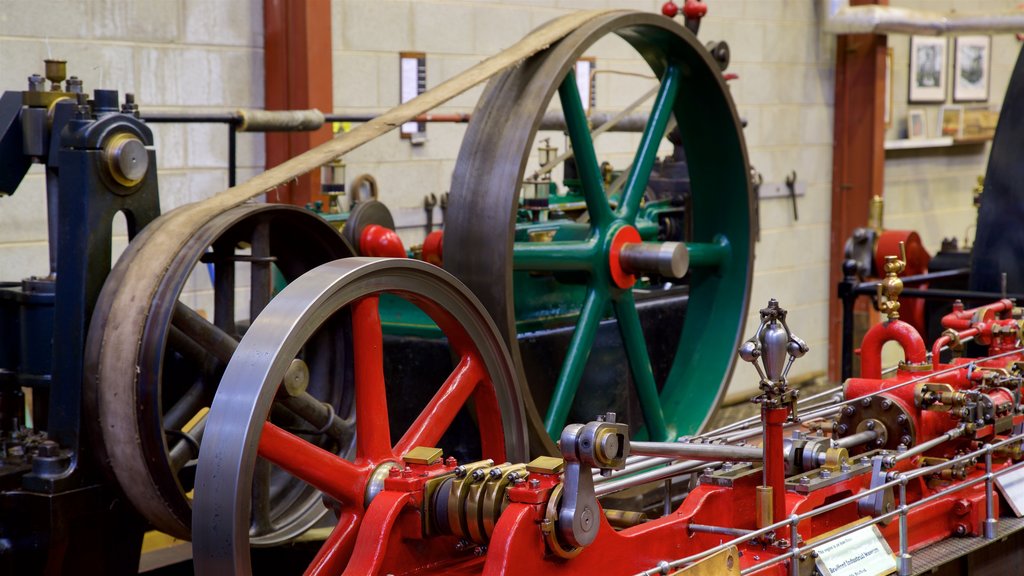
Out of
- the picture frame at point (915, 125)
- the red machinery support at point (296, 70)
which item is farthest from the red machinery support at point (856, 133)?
the red machinery support at point (296, 70)

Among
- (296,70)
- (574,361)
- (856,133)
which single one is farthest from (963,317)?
(856,133)

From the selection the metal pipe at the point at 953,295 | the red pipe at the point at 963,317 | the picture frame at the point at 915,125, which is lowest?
the red pipe at the point at 963,317

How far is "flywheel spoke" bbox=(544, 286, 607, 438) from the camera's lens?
99.2 inches

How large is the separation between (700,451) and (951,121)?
568 cm

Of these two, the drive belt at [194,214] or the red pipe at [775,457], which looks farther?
the drive belt at [194,214]

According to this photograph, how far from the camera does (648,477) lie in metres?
1.83

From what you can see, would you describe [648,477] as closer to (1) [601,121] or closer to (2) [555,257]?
(2) [555,257]

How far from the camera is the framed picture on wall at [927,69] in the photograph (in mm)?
6684

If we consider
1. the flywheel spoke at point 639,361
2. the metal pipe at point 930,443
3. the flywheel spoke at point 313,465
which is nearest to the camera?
the flywheel spoke at point 313,465

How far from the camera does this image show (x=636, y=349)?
272 cm

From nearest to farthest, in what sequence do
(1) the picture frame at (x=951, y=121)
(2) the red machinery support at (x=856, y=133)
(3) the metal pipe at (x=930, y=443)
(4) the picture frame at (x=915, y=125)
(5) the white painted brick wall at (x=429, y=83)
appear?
(3) the metal pipe at (x=930, y=443) < (5) the white painted brick wall at (x=429, y=83) < (2) the red machinery support at (x=856, y=133) < (4) the picture frame at (x=915, y=125) < (1) the picture frame at (x=951, y=121)

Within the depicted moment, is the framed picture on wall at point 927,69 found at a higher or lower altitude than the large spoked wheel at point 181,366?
higher

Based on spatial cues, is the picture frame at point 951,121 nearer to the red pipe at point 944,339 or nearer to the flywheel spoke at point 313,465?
the red pipe at point 944,339

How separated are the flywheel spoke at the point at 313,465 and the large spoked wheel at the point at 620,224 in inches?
23.2
